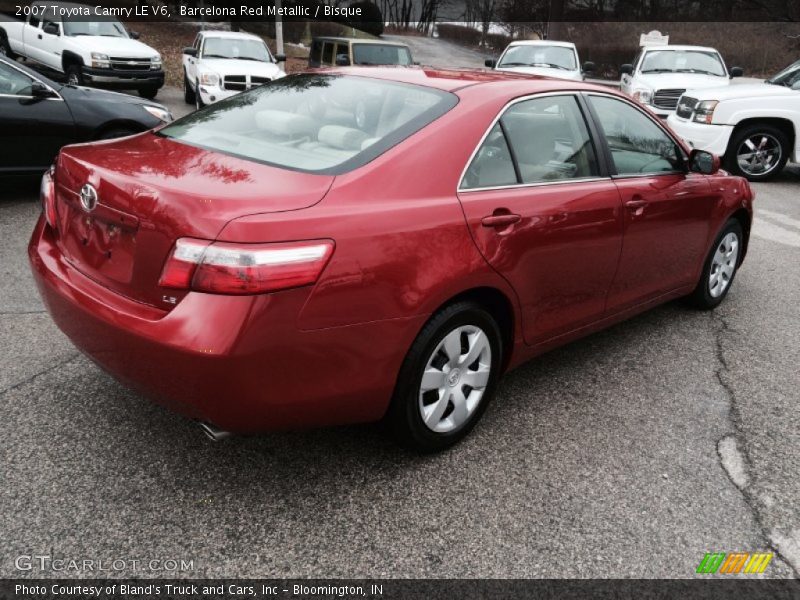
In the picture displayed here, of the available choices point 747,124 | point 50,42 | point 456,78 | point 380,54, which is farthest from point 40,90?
point 50,42

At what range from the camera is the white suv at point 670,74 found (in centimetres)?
1177

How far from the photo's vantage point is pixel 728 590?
2363 millimetres

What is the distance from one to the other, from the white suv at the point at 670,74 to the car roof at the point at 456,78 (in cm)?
905

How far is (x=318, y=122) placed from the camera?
3.07 metres

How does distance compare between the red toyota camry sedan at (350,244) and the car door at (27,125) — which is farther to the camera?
the car door at (27,125)

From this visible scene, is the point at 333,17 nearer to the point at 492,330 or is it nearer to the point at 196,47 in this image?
the point at 196,47

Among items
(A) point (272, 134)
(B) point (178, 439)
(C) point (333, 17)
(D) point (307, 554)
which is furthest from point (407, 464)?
(C) point (333, 17)

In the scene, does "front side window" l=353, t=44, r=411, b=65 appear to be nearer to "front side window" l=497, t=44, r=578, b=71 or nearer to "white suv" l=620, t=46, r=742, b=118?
"front side window" l=497, t=44, r=578, b=71

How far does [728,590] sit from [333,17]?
46.6 metres

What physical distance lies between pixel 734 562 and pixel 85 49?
610 inches

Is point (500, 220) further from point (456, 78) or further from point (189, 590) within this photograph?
point (189, 590)

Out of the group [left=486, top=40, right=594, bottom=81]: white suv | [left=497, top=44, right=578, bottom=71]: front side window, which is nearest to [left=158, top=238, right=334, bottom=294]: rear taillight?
[left=486, top=40, right=594, bottom=81]: white suv

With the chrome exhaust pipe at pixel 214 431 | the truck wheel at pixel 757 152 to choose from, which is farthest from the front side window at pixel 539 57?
the chrome exhaust pipe at pixel 214 431

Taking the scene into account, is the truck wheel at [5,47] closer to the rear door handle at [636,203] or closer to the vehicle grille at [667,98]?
the vehicle grille at [667,98]
